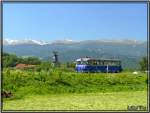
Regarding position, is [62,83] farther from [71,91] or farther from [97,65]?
[97,65]

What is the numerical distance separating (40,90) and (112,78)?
442cm

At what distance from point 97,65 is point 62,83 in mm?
5290

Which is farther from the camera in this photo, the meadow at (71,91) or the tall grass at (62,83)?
the tall grass at (62,83)

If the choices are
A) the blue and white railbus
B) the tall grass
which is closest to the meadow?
the tall grass

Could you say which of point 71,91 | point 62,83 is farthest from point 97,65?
point 71,91

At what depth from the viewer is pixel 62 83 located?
13352 mm

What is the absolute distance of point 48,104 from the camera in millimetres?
8570

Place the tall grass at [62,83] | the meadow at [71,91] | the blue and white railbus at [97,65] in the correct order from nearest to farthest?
the meadow at [71,91] → the tall grass at [62,83] → the blue and white railbus at [97,65]

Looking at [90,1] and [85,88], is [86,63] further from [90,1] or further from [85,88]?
[90,1]

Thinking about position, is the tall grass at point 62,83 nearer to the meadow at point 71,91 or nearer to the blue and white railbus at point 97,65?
the meadow at point 71,91

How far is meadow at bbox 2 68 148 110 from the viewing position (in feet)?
27.9

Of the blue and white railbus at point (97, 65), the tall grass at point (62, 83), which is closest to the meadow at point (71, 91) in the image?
the tall grass at point (62, 83)

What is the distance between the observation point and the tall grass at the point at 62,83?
12.0 m

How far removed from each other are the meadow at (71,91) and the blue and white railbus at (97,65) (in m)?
2.42
